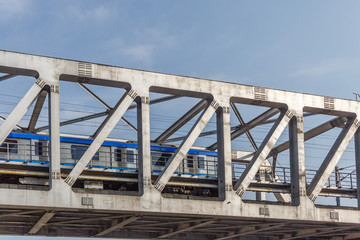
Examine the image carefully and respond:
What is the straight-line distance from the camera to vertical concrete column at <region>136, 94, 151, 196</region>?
127 ft

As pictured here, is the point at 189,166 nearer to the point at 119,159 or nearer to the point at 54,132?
the point at 119,159

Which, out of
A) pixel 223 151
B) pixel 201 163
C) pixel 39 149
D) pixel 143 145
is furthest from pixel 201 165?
pixel 143 145

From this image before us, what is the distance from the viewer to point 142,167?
127ft

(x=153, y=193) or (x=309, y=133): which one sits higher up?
(x=309, y=133)

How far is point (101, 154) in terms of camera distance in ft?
156

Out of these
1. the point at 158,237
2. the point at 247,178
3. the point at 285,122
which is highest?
the point at 285,122

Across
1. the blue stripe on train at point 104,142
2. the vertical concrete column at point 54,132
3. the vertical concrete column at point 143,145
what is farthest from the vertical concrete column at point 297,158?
A: the vertical concrete column at point 54,132

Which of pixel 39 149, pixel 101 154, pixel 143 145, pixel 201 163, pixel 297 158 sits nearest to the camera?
pixel 143 145

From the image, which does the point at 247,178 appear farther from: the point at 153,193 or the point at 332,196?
the point at 332,196

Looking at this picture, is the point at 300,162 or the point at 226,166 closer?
the point at 226,166

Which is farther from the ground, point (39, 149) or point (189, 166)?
point (39, 149)

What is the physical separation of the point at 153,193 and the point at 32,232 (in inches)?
384

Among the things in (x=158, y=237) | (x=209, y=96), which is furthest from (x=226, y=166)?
(x=158, y=237)

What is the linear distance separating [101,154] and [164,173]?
9.71m
